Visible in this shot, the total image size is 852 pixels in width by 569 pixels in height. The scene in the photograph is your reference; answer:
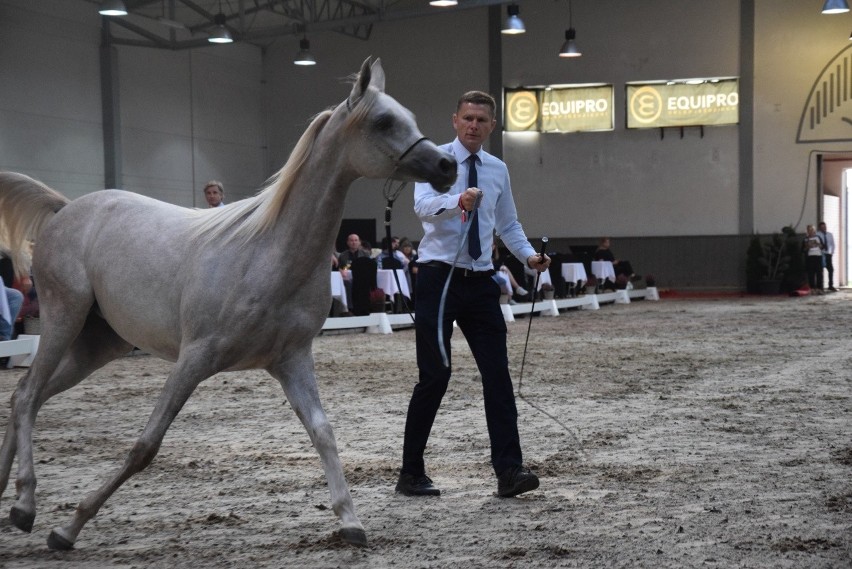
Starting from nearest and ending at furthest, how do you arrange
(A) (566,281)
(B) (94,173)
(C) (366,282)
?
(C) (366,282) < (A) (566,281) < (B) (94,173)

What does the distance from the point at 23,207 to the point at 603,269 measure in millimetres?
20741

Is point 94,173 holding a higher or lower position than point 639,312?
higher

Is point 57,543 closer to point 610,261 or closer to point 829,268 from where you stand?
point 610,261

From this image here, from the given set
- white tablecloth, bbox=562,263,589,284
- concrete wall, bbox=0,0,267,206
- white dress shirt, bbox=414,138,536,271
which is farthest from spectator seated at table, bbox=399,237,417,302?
white dress shirt, bbox=414,138,536,271

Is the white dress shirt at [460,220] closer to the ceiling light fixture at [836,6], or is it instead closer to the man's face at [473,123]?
the man's face at [473,123]

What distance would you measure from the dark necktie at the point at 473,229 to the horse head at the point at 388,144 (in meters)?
0.94

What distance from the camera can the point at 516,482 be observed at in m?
4.71

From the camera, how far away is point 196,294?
3975 mm

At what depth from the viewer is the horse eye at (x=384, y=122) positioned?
12.9 ft

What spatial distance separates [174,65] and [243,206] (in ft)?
81.3

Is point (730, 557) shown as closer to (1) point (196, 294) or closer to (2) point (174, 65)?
(1) point (196, 294)

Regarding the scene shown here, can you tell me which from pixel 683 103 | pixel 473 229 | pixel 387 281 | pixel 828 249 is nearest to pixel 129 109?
pixel 387 281

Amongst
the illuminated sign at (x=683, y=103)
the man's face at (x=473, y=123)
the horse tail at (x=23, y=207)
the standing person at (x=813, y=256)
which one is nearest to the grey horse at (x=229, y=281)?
the horse tail at (x=23, y=207)

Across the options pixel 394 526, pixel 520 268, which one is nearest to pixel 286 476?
pixel 394 526
